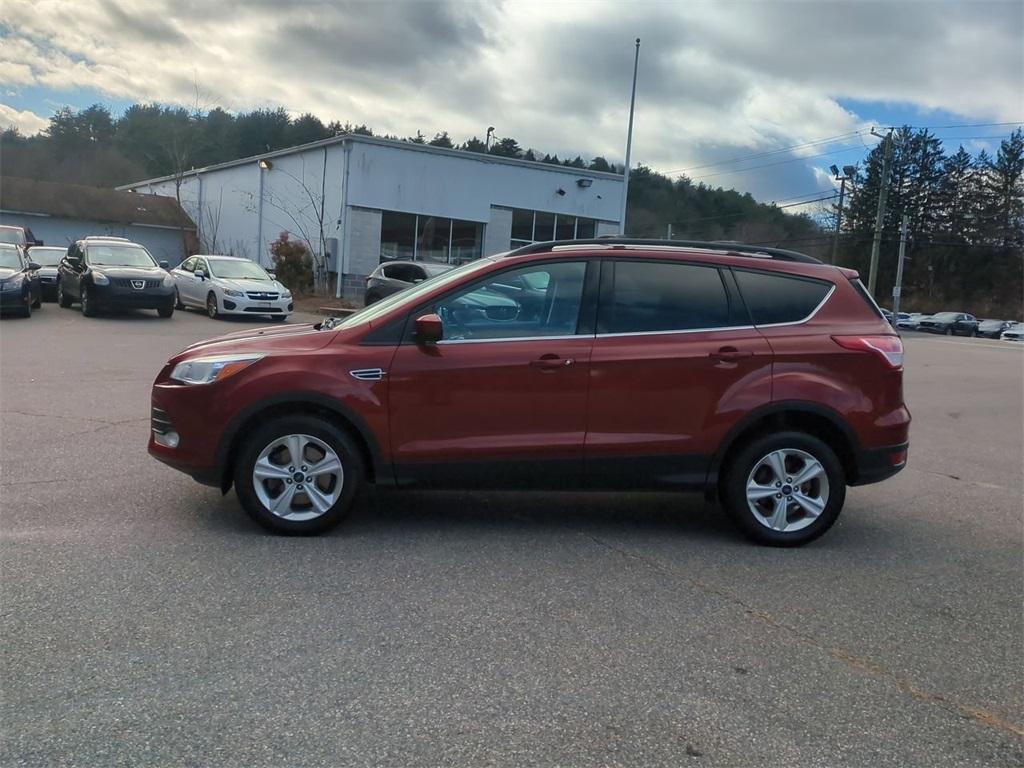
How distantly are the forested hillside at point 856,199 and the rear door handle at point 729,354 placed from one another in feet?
199

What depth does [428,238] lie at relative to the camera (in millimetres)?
31391

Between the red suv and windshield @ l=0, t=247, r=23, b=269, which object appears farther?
windshield @ l=0, t=247, r=23, b=269

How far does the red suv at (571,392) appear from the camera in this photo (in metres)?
5.07

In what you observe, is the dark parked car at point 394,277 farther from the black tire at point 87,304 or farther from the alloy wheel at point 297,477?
the alloy wheel at point 297,477

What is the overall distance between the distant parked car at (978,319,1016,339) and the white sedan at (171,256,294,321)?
49.9 metres

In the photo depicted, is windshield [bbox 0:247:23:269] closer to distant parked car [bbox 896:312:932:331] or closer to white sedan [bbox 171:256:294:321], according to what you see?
white sedan [bbox 171:256:294:321]

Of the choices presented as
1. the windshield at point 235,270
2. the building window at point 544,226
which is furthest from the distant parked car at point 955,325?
the windshield at point 235,270

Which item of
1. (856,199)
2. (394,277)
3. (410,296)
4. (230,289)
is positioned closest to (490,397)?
(410,296)

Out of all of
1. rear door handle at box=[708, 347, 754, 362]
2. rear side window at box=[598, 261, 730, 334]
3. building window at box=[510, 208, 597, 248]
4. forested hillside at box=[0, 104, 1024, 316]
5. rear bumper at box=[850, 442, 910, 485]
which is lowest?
rear bumper at box=[850, 442, 910, 485]

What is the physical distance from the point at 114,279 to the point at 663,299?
16.3m

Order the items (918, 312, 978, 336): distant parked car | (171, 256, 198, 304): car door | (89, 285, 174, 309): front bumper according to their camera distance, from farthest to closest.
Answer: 1. (918, 312, 978, 336): distant parked car
2. (171, 256, 198, 304): car door
3. (89, 285, 174, 309): front bumper

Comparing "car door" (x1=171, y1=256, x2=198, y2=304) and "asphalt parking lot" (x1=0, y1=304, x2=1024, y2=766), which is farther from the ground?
"car door" (x1=171, y1=256, x2=198, y2=304)

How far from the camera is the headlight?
5062 millimetres

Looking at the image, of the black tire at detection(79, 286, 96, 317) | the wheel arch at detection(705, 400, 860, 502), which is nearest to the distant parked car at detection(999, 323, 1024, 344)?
the black tire at detection(79, 286, 96, 317)
